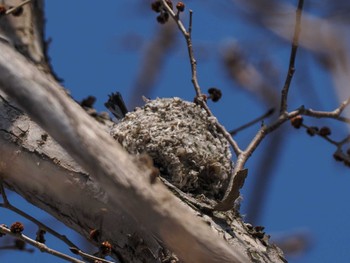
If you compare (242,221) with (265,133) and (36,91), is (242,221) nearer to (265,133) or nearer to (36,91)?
(265,133)

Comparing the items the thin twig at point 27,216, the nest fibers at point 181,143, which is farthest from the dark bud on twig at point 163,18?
the thin twig at point 27,216

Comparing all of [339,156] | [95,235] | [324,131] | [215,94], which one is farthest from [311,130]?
[95,235]

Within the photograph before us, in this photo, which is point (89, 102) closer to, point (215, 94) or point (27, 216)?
point (215, 94)

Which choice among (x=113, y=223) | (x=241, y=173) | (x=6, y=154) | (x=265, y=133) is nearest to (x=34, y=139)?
(x=6, y=154)

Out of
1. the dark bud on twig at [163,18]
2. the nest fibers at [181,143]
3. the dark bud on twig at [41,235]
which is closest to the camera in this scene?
the dark bud on twig at [41,235]

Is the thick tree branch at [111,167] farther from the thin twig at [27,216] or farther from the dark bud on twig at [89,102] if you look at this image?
the dark bud on twig at [89,102]

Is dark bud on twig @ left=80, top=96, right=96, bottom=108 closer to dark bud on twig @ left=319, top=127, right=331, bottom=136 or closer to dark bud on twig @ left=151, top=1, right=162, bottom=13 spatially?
dark bud on twig @ left=151, top=1, right=162, bottom=13

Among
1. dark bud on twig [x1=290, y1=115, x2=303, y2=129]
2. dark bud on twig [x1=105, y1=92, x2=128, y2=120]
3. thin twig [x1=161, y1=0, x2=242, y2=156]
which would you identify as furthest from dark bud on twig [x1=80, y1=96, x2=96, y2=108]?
dark bud on twig [x1=290, y1=115, x2=303, y2=129]
